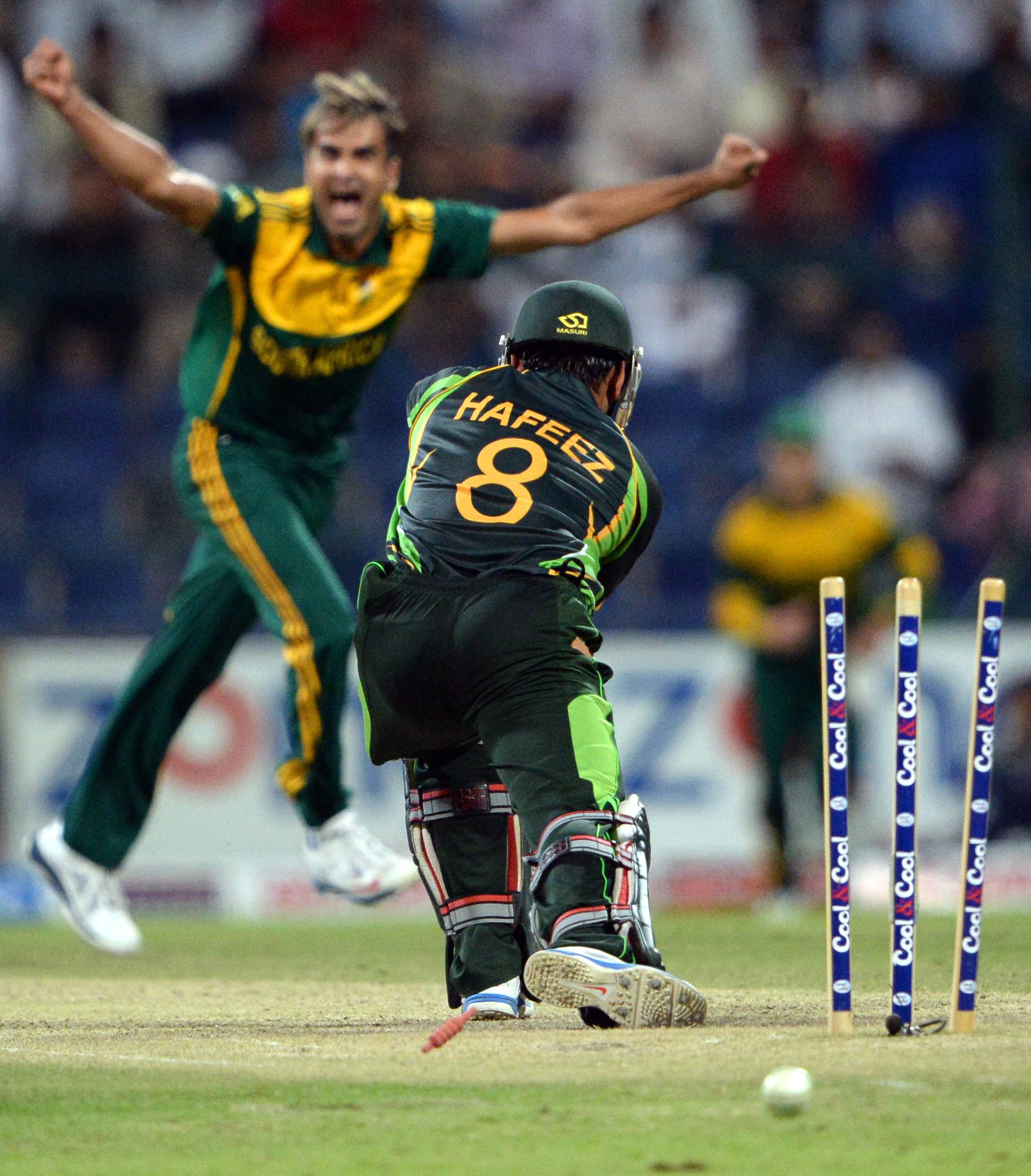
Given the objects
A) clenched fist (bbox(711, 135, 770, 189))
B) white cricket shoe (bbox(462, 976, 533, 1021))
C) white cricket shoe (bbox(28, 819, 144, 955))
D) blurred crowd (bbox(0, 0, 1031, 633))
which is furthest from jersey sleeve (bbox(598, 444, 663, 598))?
blurred crowd (bbox(0, 0, 1031, 633))

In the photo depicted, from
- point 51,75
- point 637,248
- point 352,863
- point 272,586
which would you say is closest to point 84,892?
point 352,863

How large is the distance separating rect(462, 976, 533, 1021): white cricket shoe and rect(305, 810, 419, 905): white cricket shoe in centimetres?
181

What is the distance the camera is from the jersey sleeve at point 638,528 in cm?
496

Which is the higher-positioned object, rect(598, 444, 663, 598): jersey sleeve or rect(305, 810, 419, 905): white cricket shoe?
rect(598, 444, 663, 598): jersey sleeve

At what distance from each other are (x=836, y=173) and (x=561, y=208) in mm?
6412

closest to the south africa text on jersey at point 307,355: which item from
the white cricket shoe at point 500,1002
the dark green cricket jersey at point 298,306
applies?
the dark green cricket jersey at point 298,306

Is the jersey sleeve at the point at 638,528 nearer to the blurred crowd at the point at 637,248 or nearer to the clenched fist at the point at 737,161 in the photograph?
the clenched fist at the point at 737,161

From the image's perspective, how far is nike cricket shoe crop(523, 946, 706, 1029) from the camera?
14.0ft

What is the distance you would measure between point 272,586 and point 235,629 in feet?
1.20

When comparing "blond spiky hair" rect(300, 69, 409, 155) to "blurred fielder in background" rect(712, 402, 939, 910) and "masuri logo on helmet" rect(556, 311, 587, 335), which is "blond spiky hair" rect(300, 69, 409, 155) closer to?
"masuri logo on helmet" rect(556, 311, 587, 335)

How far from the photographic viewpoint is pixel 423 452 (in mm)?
5039

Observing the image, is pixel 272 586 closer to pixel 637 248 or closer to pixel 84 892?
pixel 84 892

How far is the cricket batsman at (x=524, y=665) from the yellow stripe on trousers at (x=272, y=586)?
56.4 inches

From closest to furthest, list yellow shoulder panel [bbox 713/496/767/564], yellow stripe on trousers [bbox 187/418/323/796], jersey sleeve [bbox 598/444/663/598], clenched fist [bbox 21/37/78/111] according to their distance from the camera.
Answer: jersey sleeve [bbox 598/444/663/598], clenched fist [bbox 21/37/78/111], yellow stripe on trousers [bbox 187/418/323/796], yellow shoulder panel [bbox 713/496/767/564]
